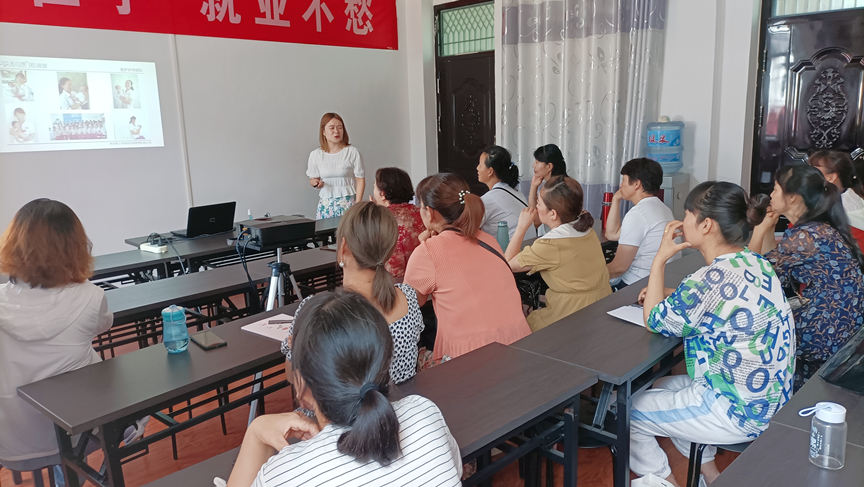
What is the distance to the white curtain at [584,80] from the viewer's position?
186 inches

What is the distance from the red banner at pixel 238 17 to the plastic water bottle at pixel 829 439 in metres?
4.89

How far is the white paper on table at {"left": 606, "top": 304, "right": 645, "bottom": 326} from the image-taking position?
2096mm

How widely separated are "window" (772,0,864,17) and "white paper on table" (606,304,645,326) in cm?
323

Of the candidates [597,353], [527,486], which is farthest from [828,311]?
[527,486]

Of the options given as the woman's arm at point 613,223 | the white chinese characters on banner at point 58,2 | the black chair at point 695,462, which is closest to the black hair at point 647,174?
the woman's arm at point 613,223

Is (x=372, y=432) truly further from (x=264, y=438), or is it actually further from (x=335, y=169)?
(x=335, y=169)

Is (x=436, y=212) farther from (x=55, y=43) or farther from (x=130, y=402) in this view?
(x=55, y=43)

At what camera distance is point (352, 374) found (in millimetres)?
982

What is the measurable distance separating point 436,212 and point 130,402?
45.6 inches

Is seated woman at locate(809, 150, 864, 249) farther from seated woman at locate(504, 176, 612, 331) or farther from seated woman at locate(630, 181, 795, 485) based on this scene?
seated woman at locate(630, 181, 795, 485)

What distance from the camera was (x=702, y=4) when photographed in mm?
4430

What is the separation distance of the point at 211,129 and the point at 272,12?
120 centimetres

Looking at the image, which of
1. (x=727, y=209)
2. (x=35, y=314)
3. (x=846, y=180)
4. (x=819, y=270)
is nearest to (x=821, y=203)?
(x=819, y=270)

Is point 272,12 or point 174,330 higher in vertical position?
point 272,12
